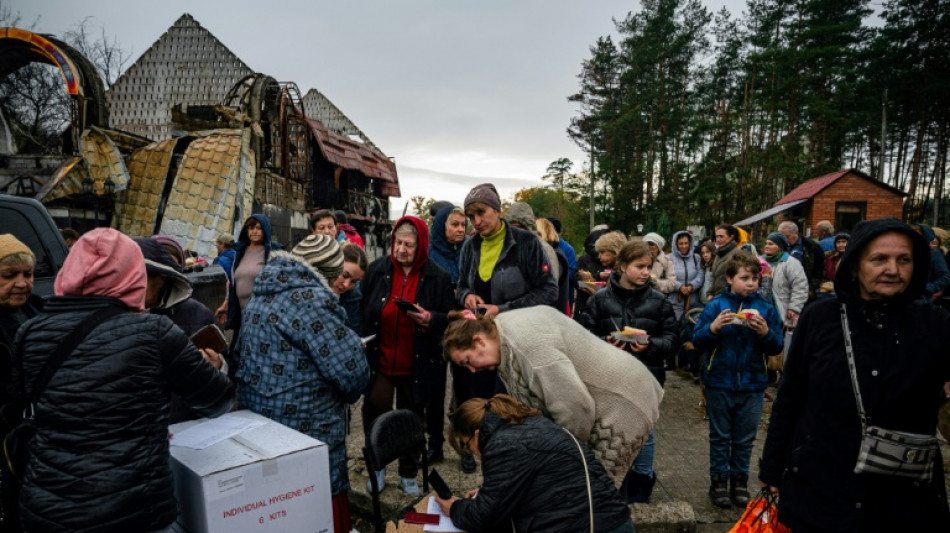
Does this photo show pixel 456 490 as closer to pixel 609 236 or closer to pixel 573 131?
pixel 609 236

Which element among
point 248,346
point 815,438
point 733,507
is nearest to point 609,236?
point 733,507

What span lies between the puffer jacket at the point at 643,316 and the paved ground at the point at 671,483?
91 cm

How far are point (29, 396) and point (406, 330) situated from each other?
88.1 inches

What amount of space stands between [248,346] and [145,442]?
72cm

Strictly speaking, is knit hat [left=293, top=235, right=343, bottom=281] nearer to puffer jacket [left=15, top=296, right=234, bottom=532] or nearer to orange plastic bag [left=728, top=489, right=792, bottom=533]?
puffer jacket [left=15, top=296, right=234, bottom=532]

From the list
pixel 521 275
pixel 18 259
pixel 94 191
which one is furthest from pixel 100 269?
pixel 94 191

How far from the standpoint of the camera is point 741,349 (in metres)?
3.66

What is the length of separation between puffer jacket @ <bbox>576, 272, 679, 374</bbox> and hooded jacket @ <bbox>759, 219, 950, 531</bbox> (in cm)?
138

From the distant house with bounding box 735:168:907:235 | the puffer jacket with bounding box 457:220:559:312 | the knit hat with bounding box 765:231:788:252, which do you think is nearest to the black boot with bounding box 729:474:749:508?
the puffer jacket with bounding box 457:220:559:312

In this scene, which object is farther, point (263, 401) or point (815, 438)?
point (263, 401)

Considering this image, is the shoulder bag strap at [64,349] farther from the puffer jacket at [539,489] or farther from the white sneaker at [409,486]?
the white sneaker at [409,486]

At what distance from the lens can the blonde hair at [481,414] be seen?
220 cm

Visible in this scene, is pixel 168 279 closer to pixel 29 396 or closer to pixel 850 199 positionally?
pixel 29 396

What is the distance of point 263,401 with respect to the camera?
8.18 feet
